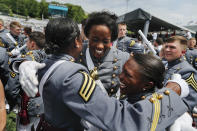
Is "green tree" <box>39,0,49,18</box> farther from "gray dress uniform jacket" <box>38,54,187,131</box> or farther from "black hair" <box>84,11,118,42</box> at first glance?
"gray dress uniform jacket" <box>38,54,187,131</box>

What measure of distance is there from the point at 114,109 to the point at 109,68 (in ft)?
3.99

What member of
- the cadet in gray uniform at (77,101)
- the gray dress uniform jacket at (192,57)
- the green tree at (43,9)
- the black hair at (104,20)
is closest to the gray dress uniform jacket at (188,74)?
the cadet in gray uniform at (77,101)

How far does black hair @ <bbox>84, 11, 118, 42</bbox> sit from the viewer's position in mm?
2301

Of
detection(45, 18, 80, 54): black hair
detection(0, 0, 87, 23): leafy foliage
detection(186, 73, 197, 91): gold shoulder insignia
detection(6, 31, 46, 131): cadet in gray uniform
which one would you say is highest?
detection(0, 0, 87, 23): leafy foliage

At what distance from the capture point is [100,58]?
2385 millimetres

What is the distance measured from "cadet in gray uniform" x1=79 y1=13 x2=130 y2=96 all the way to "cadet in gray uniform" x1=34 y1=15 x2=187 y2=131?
2.43 ft

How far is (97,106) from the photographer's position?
117cm

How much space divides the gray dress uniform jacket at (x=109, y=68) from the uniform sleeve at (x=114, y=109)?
1030 mm

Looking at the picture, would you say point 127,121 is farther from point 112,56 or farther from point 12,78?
point 12,78

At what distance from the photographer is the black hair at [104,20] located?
2301 millimetres

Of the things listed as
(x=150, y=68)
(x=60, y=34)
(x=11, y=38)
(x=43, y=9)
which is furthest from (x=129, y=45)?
(x=43, y=9)

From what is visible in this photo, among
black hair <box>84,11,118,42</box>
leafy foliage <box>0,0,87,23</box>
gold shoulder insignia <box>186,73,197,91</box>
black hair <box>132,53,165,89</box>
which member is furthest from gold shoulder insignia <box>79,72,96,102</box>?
leafy foliage <box>0,0,87,23</box>

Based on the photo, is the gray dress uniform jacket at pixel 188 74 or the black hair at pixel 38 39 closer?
the gray dress uniform jacket at pixel 188 74

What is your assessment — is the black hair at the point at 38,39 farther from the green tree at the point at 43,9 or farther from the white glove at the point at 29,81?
the green tree at the point at 43,9
